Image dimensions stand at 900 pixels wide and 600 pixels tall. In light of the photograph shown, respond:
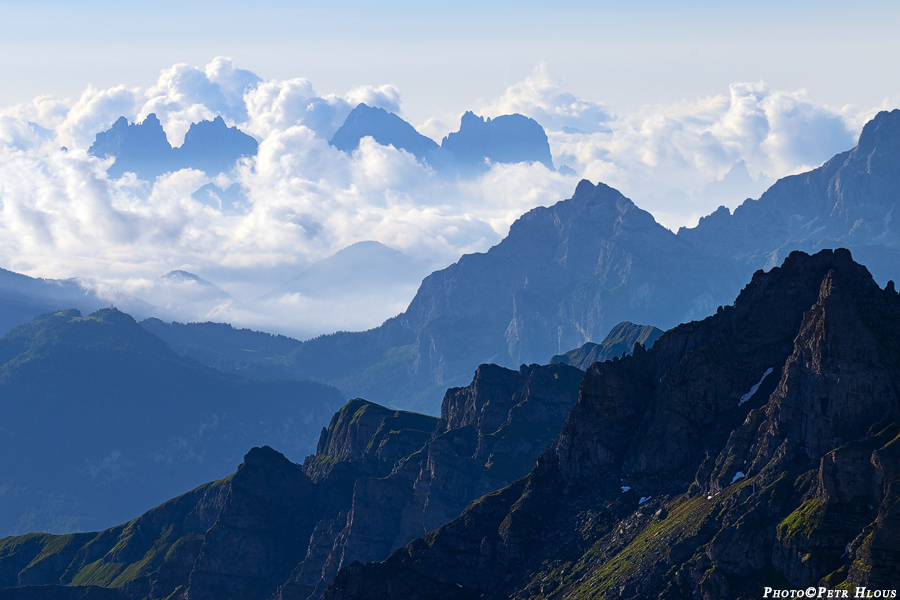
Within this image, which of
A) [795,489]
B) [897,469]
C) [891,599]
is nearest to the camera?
[891,599]

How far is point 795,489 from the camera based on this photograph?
197000 mm

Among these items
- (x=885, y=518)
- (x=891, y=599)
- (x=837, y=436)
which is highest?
(x=837, y=436)

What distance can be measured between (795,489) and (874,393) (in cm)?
2234

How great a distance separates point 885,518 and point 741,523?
32.7m

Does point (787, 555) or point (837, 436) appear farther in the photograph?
point (837, 436)

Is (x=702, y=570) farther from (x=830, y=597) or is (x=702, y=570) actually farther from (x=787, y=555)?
(x=830, y=597)

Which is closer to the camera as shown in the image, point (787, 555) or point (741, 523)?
point (787, 555)

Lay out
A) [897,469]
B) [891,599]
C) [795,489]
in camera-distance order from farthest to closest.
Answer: [795,489] → [897,469] → [891,599]

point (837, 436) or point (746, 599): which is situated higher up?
point (837, 436)

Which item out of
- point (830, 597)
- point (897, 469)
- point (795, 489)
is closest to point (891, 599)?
point (830, 597)

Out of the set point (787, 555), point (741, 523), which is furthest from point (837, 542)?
point (741, 523)

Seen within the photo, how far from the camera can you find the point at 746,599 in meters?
186

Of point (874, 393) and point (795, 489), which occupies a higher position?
point (874, 393)

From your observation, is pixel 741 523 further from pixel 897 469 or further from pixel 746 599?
pixel 897 469
